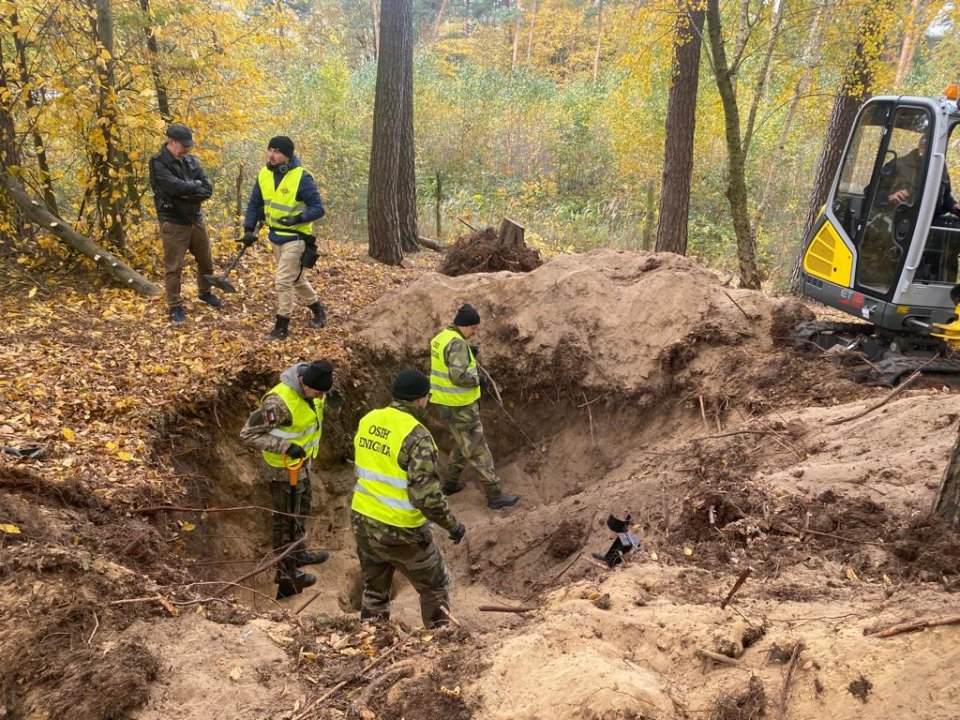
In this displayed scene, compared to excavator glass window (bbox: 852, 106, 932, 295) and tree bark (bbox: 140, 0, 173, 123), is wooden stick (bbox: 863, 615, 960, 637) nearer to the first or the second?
excavator glass window (bbox: 852, 106, 932, 295)

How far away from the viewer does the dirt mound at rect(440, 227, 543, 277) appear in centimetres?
984

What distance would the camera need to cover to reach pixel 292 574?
593 cm

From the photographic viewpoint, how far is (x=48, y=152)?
9078 mm

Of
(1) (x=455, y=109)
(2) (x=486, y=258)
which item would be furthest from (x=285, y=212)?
(1) (x=455, y=109)

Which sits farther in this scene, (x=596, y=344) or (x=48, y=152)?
(x=48, y=152)

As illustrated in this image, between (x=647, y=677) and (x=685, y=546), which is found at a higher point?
(x=647, y=677)

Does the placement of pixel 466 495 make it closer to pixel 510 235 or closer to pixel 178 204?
pixel 510 235

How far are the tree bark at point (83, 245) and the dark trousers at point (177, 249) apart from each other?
31.4 inches

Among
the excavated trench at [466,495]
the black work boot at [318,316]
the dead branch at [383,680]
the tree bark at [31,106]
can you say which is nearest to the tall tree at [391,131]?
the black work boot at [318,316]

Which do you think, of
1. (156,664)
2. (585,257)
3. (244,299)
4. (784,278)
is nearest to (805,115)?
(784,278)

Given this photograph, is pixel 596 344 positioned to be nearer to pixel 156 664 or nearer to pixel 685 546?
pixel 685 546

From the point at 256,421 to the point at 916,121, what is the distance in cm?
687

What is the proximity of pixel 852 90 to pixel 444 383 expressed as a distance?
26.7 feet

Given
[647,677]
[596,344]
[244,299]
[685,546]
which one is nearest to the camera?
[647,677]
